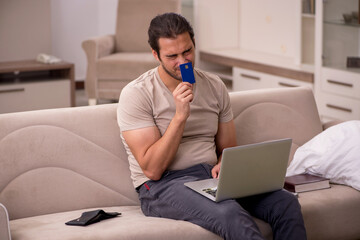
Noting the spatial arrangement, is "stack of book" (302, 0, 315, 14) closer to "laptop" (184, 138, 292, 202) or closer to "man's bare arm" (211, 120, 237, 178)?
"man's bare arm" (211, 120, 237, 178)

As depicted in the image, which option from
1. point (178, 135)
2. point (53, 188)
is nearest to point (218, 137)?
point (178, 135)

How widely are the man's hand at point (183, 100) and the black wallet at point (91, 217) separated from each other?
0.46 m

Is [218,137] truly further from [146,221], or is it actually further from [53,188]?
[53,188]

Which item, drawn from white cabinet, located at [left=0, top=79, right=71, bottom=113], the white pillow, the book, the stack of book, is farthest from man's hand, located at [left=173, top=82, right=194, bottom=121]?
white cabinet, located at [left=0, top=79, right=71, bottom=113]

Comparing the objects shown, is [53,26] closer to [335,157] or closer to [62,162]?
[62,162]

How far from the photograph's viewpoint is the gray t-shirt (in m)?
2.26

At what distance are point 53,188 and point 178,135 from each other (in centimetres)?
59

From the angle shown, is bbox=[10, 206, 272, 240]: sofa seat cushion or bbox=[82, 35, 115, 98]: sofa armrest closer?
bbox=[10, 206, 272, 240]: sofa seat cushion

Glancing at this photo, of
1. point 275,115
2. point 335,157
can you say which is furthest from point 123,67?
point 335,157

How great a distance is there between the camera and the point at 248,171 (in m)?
2.07

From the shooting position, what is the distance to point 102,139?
2.49 m

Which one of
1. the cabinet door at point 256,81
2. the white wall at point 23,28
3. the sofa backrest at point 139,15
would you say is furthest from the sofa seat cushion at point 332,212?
the white wall at point 23,28

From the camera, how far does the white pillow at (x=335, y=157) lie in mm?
2520

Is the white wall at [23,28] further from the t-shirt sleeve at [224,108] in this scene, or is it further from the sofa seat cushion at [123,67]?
the t-shirt sleeve at [224,108]
